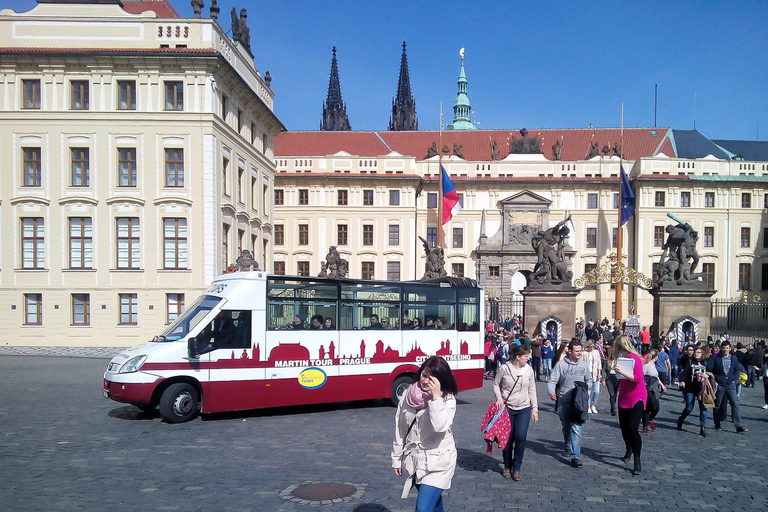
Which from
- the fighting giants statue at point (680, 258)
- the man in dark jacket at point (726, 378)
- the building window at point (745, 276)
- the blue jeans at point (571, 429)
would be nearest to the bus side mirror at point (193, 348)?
the blue jeans at point (571, 429)

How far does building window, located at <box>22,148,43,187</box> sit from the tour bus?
65.8 feet

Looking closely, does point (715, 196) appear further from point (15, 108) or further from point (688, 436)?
point (15, 108)

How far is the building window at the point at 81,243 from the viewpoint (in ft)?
93.1

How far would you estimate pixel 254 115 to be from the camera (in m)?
36.2

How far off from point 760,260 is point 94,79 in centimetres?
4825

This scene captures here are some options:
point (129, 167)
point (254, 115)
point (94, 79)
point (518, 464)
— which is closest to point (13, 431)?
point (518, 464)

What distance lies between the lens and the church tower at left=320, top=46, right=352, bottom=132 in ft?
300

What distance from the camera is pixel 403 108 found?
95438 mm

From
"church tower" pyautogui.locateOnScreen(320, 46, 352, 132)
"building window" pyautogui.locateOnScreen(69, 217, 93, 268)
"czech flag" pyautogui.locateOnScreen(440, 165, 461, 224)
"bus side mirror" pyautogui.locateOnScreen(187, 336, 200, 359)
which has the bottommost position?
"bus side mirror" pyautogui.locateOnScreen(187, 336, 200, 359)

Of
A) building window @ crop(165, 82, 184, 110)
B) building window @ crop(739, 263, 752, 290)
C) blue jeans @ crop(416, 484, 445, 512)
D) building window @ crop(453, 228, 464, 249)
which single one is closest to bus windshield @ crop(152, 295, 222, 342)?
blue jeans @ crop(416, 484, 445, 512)

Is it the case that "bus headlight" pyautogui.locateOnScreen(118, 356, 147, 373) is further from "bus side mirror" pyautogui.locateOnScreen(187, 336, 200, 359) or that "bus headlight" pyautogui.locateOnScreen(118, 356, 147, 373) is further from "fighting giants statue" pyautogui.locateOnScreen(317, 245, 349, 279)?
"fighting giants statue" pyautogui.locateOnScreen(317, 245, 349, 279)

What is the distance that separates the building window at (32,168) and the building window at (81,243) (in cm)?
243

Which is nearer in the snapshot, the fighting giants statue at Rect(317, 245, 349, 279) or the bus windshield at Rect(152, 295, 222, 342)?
the bus windshield at Rect(152, 295, 222, 342)

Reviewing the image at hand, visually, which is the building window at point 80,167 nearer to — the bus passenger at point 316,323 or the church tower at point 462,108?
the bus passenger at point 316,323
